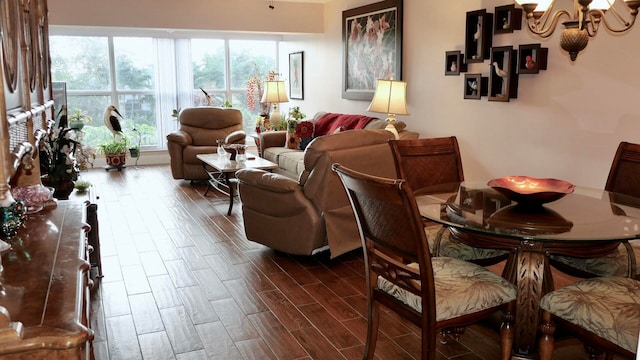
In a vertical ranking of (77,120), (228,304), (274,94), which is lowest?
(228,304)

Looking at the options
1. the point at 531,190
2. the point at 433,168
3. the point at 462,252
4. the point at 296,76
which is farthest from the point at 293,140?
the point at 531,190

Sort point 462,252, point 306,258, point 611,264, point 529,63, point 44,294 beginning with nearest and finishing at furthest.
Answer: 1. point 44,294
2. point 611,264
3. point 462,252
4. point 306,258
5. point 529,63

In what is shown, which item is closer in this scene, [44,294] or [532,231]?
[44,294]

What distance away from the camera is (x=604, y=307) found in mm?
2039

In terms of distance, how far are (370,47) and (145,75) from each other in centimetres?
410

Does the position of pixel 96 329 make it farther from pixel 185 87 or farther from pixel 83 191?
pixel 185 87

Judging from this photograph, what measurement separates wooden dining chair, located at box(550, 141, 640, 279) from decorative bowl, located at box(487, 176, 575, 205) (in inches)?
11.1

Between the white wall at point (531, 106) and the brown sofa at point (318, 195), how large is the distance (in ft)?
4.35

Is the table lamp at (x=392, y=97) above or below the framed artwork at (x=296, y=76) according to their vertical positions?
below

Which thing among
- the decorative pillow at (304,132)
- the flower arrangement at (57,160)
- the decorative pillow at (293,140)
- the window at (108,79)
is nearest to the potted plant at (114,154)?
the window at (108,79)

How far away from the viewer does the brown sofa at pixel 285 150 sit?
592cm

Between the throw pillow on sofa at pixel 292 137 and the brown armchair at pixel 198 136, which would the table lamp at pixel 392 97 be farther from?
the brown armchair at pixel 198 136

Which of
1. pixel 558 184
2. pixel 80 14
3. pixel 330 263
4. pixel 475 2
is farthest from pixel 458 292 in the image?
pixel 80 14

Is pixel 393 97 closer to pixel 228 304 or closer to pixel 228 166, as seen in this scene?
pixel 228 166
